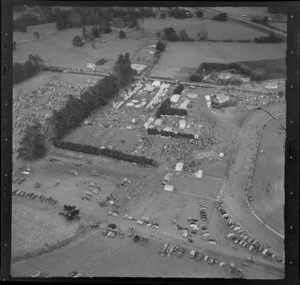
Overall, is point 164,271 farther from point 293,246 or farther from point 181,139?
point 181,139

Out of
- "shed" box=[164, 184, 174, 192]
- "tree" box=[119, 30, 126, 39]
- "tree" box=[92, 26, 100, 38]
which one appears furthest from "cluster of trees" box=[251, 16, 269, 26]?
"shed" box=[164, 184, 174, 192]

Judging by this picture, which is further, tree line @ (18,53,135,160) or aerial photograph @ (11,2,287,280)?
tree line @ (18,53,135,160)

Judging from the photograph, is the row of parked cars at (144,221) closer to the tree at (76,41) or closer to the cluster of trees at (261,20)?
the tree at (76,41)

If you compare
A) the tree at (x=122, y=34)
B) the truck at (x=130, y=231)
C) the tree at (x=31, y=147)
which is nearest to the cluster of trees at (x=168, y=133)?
the tree at (x=31, y=147)

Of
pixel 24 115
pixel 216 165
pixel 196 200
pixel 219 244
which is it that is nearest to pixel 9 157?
pixel 219 244

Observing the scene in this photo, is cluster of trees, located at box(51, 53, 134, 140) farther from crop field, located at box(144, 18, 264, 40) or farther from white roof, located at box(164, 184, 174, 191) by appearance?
crop field, located at box(144, 18, 264, 40)

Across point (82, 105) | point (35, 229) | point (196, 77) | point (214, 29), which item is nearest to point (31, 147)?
point (82, 105)
